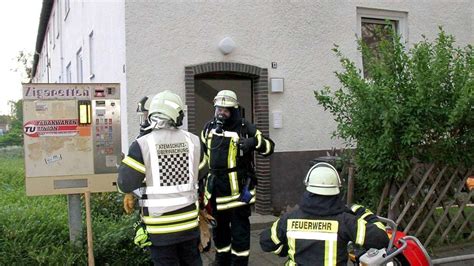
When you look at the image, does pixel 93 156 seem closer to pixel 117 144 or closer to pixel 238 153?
pixel 117 144

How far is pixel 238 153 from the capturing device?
511cm

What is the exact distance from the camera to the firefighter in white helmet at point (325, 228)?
2.92 metres

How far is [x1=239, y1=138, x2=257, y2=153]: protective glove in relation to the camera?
505 centimetres

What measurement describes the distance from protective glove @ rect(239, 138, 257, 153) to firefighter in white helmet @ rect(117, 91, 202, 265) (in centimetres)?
125

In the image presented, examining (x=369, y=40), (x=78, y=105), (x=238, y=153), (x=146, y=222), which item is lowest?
(x=146, y=222)

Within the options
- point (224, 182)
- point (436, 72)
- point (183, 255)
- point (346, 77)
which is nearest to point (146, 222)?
point (183, 255)

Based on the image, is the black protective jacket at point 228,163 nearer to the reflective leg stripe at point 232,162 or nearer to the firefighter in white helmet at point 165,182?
the reflective leg stripe at point 232,162

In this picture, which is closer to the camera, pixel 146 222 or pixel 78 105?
pixel 146 222

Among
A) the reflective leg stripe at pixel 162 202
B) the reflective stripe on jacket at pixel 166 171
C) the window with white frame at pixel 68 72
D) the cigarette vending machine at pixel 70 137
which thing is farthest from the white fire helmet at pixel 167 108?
the window with white frame at pixel 68 72

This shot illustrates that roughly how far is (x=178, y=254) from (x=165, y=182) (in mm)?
635

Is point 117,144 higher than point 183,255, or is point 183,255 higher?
point 117,144

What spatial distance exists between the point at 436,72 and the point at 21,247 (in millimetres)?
4467

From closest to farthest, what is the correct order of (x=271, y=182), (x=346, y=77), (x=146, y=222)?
1. (x=146, y=222)
2. (x=346, y=77)
3. (x=271, y=182)

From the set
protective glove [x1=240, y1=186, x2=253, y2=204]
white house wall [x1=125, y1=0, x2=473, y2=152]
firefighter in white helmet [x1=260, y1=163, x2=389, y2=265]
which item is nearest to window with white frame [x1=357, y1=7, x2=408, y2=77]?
white house wall [x1=125, y1=0, x2=473, y2=152]
